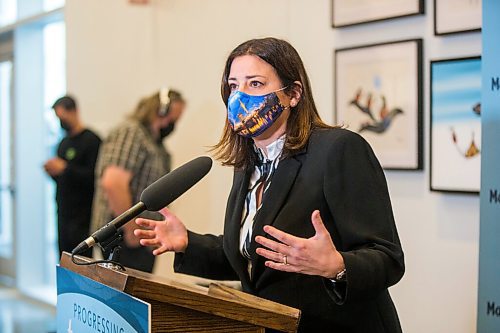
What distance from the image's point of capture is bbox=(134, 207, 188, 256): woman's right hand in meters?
1.90

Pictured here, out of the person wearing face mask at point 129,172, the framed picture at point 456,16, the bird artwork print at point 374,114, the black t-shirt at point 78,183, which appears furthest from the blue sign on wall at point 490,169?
the black t-shirt at point 78,183

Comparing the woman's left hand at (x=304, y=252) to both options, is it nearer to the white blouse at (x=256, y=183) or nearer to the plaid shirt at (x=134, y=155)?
the white blouse at (x=256, y=183)

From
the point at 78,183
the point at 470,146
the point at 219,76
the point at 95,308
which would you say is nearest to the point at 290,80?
the point at 95,308

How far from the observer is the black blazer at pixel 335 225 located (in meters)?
1.68

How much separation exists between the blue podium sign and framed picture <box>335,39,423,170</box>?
194cm

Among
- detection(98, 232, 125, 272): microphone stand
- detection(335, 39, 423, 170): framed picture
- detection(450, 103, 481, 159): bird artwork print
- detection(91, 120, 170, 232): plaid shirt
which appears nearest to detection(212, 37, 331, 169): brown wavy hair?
detection(98, 232, 125, 272): microphone stand

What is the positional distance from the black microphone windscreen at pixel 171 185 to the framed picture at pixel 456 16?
1663 millimetres

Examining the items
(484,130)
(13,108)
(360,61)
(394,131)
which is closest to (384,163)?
(394,131)

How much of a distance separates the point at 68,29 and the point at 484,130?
152 inches

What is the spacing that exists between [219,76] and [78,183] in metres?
1.23

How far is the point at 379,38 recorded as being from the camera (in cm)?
344

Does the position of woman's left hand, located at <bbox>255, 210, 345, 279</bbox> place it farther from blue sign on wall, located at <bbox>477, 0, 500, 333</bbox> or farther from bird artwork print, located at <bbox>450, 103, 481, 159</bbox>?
bird artwork print, located at <bbox>450, 103, 481, 159</bbox>

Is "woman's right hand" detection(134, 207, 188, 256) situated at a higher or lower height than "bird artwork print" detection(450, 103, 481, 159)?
lower

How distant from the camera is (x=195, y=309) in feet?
4.68
